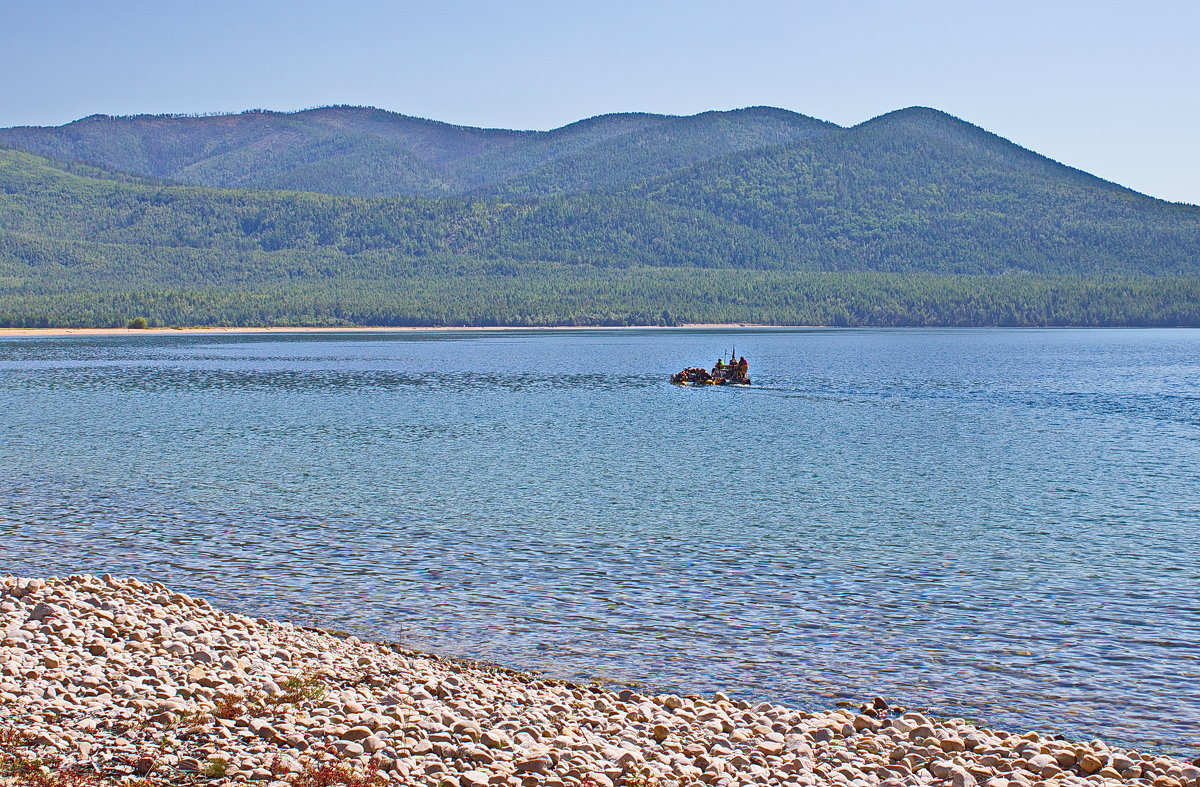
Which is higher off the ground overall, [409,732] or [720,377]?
[720,377]

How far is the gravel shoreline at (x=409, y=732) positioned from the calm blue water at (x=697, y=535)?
1.84 metres

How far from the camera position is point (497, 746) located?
1353 centimetres

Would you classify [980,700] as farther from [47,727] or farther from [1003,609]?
Result: [47,727]

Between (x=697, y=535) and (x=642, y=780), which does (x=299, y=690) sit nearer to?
(x=642, y=780)

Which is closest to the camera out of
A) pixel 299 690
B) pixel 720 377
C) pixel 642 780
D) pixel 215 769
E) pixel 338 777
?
pixel 338 777

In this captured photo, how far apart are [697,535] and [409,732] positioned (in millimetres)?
16600

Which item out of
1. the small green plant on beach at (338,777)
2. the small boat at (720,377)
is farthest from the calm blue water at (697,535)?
the small boat at (720,377)

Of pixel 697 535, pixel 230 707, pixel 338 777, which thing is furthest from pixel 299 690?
pixel 697 535

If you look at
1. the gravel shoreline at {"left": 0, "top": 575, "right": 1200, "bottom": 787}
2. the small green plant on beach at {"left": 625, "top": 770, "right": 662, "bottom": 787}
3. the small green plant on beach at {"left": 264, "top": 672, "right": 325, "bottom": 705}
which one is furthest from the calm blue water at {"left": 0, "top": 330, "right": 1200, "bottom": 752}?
the small green plant on beach at {"left": 625, "top": 770, "right": 662, "bottom": 787}

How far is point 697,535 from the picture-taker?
29641 mm

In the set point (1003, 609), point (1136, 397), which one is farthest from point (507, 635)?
point (1136, 397)

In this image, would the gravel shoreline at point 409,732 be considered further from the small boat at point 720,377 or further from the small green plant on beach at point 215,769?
the small boat at point 720,377

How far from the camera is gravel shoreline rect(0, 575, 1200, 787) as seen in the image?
499 inches

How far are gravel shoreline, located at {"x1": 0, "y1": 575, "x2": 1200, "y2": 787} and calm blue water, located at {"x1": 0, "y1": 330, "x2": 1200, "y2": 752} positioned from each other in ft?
6.04
